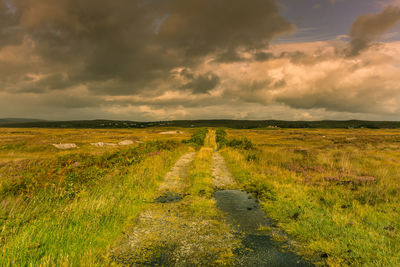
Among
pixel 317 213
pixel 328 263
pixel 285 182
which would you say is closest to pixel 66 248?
pixel 328 263

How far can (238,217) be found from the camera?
9.12 m

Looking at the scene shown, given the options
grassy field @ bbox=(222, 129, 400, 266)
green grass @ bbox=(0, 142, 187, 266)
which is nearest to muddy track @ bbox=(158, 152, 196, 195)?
green grass @ bbox=(0, 142, 187, 266)

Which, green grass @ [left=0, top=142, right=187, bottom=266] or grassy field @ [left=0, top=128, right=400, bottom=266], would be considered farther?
grassy field @ [left=0, top=128, right=400, bottom=266]

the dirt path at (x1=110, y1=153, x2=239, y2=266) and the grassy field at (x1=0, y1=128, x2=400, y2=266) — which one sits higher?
the grassy field at (x1=0, y1=128, x2=400, y2=266)

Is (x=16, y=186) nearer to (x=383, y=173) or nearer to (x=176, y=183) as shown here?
(x=176, y=183)

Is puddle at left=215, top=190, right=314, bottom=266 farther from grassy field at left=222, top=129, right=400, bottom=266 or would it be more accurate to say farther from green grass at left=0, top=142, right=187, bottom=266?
green grass at left=0, top=142, right=187, bottom=266

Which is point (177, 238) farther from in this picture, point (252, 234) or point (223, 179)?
point (223, 179)

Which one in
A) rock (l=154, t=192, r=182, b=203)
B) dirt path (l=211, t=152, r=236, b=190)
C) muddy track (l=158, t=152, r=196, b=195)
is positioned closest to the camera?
rock (l=154, t=192, r=182, b=203)

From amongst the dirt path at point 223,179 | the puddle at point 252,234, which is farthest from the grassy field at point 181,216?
the dirt path at point 223,179

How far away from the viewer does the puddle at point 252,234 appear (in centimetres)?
606

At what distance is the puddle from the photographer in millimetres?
6062

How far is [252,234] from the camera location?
7605mm

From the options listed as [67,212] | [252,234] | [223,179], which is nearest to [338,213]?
[252,234]

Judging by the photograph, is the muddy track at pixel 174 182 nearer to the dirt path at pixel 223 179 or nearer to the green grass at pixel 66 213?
the green grass at pixel 66 213
